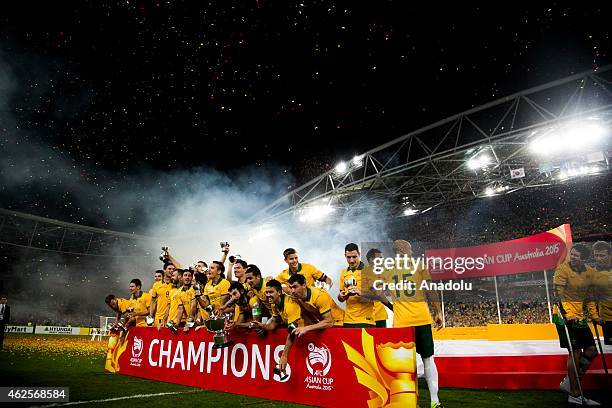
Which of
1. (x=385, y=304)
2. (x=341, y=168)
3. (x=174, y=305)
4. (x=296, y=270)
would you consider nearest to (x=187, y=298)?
(x=174, y=305)

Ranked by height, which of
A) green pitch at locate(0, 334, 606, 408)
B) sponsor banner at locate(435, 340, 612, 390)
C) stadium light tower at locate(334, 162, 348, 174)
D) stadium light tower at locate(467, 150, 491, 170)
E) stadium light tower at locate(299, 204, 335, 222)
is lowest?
green pitch at locate(0, 334, 606, 408)

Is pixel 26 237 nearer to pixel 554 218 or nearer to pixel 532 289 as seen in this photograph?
pixel 532 289

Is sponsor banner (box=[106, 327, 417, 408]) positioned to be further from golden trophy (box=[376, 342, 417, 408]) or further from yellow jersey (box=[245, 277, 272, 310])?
yellow jersey (box=[245, 277, 272, 310])

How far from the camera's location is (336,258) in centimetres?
2606

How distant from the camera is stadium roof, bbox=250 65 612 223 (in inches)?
521

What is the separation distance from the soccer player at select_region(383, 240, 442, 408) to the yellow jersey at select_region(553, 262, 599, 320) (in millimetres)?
1964

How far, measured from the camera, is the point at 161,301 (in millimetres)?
9000

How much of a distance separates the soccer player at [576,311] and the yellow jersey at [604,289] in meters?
0.06

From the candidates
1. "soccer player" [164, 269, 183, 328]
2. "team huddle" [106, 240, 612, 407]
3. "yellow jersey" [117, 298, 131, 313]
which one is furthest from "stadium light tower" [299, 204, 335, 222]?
"team huddle" [106, 240, 612, 407]

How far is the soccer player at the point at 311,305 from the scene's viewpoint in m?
5.03

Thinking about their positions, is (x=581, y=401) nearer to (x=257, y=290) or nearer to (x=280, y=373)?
(x=280, y=373)

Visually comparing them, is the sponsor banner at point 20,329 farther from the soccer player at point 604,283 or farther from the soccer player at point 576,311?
the soccer player at point 604,283

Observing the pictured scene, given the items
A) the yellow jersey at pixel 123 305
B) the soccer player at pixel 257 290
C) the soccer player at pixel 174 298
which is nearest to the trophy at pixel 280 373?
the soccer player at pixel 257 290

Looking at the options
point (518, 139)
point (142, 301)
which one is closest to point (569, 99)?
point (518, 139)
